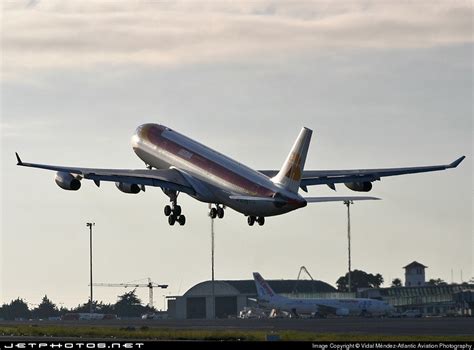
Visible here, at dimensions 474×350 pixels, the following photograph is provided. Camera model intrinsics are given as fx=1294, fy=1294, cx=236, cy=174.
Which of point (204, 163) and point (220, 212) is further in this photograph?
point (220, 212)

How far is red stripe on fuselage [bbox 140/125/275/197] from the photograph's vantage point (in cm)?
11112

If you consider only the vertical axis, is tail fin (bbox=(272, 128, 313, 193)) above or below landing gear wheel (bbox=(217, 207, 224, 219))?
above

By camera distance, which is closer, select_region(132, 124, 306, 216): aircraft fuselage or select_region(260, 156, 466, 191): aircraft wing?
select_region(132, 124, 306, 216): aircraft fuselage

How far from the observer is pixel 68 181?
118 m

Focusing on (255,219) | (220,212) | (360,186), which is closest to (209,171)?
(220,212)

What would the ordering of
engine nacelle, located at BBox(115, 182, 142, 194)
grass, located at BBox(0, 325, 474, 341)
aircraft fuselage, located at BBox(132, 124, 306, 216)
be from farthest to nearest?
engine nacelle, located at BBox(115, 182, 142, 194) → aircraft fuselage, located at BBox(132, 124, 306, 216) → grass, located at BBox(0, 325, 474, 341)

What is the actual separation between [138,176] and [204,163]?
6232 millimetres

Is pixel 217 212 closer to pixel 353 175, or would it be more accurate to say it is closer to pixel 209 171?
pixel 209 171

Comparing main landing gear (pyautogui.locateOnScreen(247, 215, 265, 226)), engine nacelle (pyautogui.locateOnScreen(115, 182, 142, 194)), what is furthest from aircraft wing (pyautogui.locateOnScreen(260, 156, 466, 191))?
engine nacelle (pyautogui.locateOnScreen(115, 182, 142, 194))

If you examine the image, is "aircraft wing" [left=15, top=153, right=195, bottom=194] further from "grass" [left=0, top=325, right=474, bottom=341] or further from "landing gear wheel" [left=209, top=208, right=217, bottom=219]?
"grass" [left=0, top=325, right=474, bottom=341]

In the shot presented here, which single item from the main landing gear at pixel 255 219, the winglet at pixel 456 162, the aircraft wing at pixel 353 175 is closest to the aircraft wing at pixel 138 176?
the main landing gear at pixel 255 219

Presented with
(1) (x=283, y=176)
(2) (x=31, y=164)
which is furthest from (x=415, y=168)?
(2) (x=31, y=164)

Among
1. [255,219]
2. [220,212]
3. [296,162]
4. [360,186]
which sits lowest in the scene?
[255,219]

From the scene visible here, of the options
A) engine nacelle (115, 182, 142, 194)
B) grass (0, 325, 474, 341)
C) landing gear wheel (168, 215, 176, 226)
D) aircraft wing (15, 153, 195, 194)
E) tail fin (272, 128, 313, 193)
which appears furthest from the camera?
landing gear wheel (168, 215, 176, 226)
